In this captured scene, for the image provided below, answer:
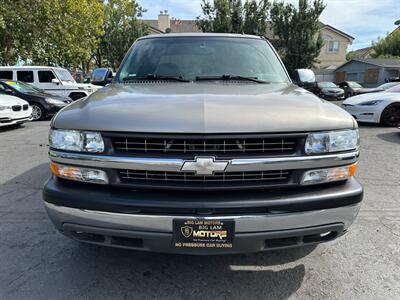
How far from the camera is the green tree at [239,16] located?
107 ft

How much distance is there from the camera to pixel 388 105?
9836mm

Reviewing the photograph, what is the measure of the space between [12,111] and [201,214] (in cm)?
910

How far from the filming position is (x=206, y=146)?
2051 millimetres

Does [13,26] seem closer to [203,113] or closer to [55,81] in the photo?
[55,81]

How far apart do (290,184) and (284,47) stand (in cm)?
3423

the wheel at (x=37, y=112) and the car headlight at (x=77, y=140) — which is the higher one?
the car headlight at (x=77, y=140)

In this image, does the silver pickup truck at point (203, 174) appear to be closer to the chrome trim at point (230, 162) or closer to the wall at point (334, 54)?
the chrome trim at point (230, 162)

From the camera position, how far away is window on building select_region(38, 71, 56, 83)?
46.0 feet

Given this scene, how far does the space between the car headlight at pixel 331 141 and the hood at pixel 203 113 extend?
0.05 metres

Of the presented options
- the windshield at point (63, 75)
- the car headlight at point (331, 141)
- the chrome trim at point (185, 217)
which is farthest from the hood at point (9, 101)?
the car headlight at point (331, 141)

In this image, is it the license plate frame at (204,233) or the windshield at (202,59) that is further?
the windshield at (202,59)

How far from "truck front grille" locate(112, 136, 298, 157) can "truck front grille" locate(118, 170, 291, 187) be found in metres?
0.12

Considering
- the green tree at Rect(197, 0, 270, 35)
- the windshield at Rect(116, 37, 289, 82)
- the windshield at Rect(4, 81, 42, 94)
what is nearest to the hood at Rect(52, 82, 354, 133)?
the windshield at Rect(116, 37, 289, 82)

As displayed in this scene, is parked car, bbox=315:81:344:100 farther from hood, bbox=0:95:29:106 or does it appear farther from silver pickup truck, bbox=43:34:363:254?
silver pickup truck, bbox=43:34:363:254
